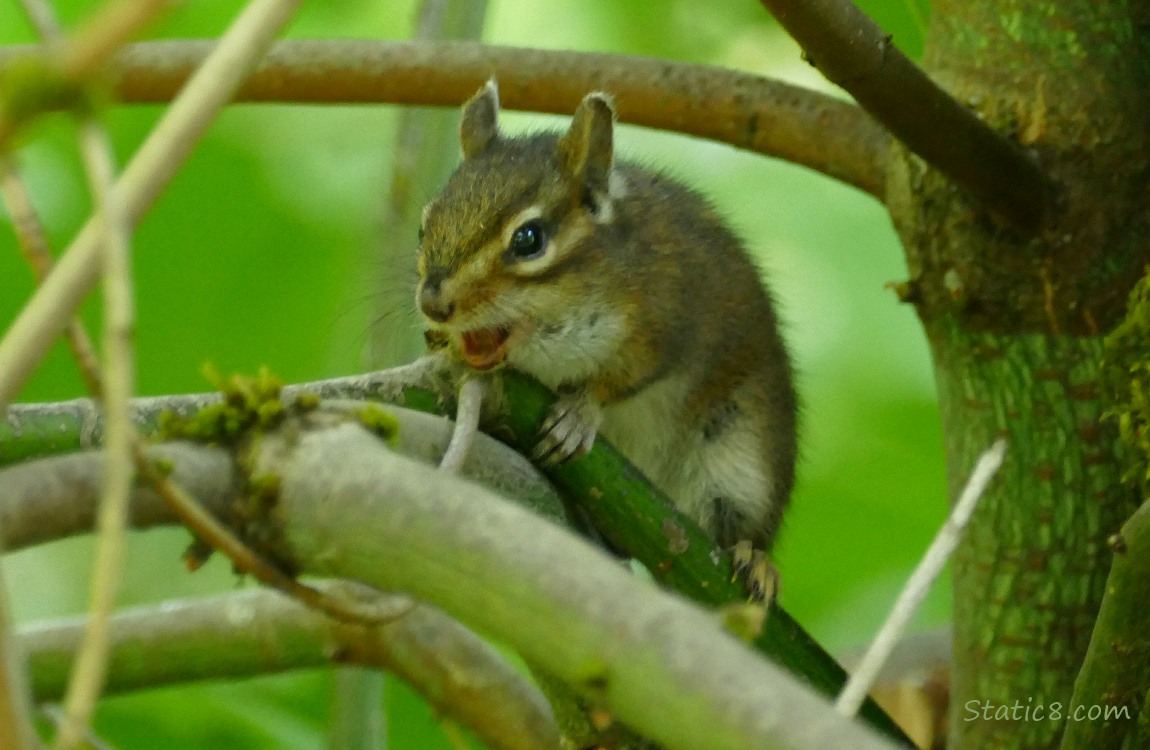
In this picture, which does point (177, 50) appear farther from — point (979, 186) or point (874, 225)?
point (874, 225)

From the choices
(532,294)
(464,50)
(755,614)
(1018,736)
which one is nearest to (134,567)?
(532,294)

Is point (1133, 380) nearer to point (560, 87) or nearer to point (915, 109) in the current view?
point (915, 109)

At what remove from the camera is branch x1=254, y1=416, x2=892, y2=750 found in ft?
1.90

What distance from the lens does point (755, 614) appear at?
2.42 feet

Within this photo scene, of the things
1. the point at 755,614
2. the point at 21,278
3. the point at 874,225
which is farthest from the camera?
the point at 874,225

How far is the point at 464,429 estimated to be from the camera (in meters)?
1.05

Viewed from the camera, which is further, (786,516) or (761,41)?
(761,41)

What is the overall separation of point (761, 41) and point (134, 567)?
57.2 inches

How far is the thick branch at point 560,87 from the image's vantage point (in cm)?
153

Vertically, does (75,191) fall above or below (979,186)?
below

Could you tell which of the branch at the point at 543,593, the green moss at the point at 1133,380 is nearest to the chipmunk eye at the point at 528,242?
the green moss at the point at 1133,380

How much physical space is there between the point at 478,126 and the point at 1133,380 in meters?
0.88

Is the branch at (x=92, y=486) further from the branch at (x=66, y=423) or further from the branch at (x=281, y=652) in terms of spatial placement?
the branch at (x=281, y=652)

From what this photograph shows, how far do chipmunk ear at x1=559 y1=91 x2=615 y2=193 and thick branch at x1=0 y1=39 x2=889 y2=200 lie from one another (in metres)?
0.02
